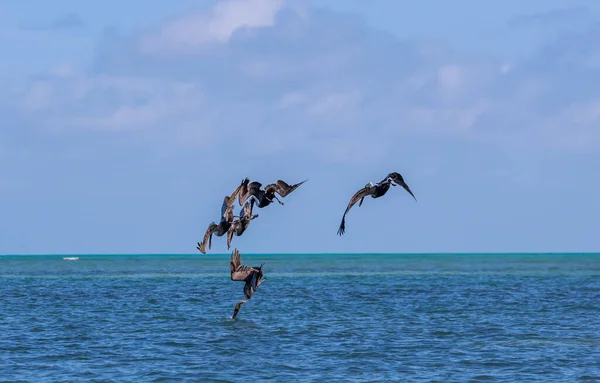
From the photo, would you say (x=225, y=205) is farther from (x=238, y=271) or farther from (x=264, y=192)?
(x=238, y=271)

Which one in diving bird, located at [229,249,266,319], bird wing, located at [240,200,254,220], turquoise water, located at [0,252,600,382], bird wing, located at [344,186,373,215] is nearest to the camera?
bird wing, located at [344,186,373,215]

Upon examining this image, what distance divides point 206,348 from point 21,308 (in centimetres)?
2216

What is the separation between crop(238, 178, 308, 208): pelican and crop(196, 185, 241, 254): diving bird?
0.16 metres

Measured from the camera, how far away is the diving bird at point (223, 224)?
18734 mm

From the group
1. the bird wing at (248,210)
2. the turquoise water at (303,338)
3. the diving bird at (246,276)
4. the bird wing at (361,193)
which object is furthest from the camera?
the turquoise water at (303,338)

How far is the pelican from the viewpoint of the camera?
750 inches

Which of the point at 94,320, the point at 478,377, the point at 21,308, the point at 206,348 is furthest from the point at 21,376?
the point at 21,308

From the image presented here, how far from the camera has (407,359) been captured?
3322 centimetres

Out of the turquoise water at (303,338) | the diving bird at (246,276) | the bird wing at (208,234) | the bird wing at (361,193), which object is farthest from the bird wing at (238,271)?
the turquoise water at (303,338)

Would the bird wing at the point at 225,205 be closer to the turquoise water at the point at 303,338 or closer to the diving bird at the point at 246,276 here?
the diving bird at the point at 246,276

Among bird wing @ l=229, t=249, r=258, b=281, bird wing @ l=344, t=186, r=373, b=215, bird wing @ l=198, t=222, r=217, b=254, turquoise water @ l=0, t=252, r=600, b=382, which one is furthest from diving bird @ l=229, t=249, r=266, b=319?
turquoise water @ l=0, t=252, r=600, b=382

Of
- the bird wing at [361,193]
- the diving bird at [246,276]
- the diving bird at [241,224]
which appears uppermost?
the bird wing at [361,193]

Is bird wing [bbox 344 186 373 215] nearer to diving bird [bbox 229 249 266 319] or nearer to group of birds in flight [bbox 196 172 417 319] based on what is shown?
group of birds in flight [bbox 196 172 417 319]

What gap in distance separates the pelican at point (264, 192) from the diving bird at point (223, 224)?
0.54ft
